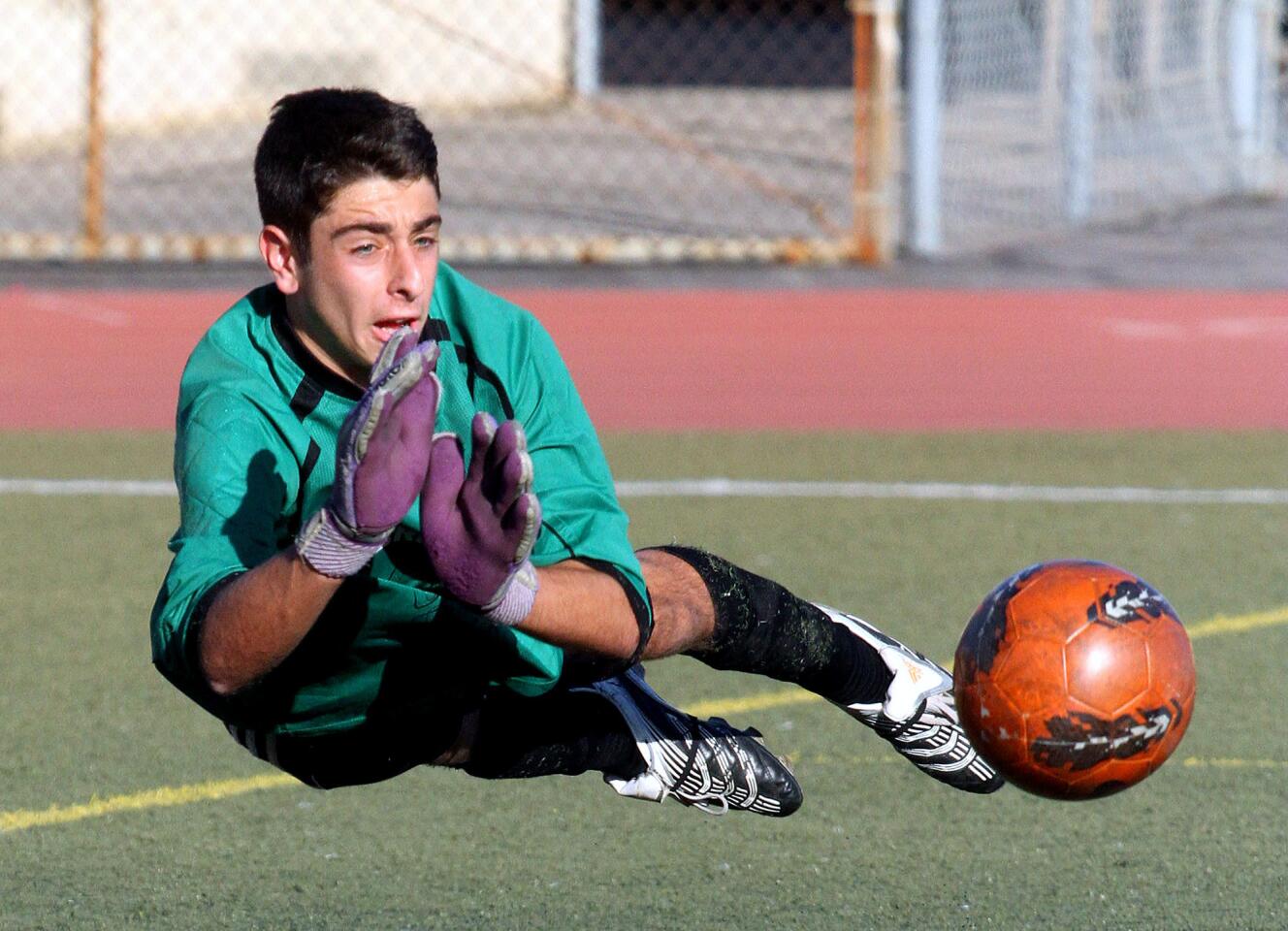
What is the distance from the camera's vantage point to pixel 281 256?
10.6ft

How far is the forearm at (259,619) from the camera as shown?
274 centimetres

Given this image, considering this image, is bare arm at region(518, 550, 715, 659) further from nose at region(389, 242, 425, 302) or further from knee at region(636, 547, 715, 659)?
nose at region(389, 242, 425, 302)

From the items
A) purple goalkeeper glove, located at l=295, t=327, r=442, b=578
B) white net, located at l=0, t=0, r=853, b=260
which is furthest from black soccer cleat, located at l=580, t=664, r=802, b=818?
white net, located at l=0, t=0, r=853, b=260

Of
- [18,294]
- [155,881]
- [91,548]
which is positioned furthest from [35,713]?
[18,294]

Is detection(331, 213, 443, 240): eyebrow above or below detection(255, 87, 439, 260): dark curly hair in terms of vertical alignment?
below

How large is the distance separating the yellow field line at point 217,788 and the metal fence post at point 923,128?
852cm

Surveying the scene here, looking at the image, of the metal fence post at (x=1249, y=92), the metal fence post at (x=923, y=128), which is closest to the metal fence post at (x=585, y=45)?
the metal fence post at (x=923, y=128)

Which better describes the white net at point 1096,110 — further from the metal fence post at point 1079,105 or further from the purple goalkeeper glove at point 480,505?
the purple goalkeeper glove at point 480,505

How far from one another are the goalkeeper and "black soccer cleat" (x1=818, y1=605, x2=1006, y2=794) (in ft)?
0.06

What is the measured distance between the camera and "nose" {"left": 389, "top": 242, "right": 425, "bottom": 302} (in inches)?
124

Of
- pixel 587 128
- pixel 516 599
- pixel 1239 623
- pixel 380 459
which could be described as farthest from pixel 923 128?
pixel 380 459

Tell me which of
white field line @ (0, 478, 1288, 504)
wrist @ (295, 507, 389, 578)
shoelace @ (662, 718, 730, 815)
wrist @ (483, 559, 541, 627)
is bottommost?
white field line @ (0, 478, 1288, 504)

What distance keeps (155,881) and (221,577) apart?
3.99 ft

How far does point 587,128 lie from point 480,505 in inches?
586
